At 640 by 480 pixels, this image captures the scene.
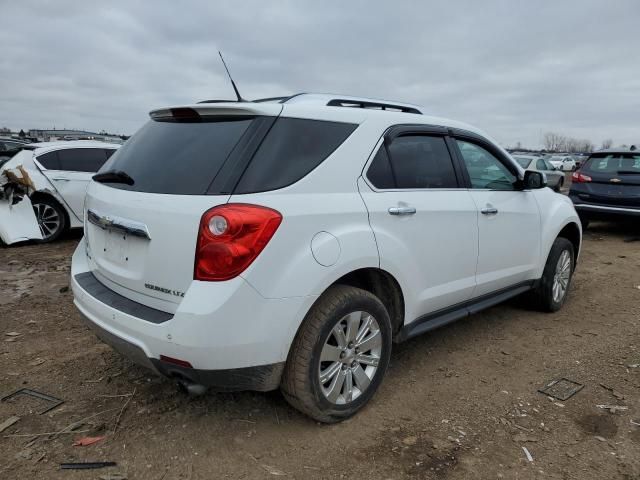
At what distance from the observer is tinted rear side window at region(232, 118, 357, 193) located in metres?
2.41

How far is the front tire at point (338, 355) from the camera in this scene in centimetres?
254

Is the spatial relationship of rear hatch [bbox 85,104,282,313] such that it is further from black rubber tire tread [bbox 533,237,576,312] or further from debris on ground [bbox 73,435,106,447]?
black rubber tire tread [bbox 533,237,576,312]

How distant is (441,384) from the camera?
336 centimetres

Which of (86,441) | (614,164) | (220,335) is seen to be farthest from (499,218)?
(614,164)

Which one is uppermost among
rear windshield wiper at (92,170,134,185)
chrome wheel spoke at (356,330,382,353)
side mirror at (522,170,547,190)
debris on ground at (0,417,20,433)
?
rear windshield wiper at (92,170,134,185)

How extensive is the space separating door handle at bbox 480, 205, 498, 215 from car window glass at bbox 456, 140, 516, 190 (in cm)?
18

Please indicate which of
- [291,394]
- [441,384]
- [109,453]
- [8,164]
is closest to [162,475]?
[109,453]

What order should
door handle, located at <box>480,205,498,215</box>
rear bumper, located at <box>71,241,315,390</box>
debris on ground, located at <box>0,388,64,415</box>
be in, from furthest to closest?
door handle, located at <box>480,205,498,215</box> < debris on ground, located at <box>0,388,64,415</box> < rear bumper, located at <box>71,241,315,390</box>

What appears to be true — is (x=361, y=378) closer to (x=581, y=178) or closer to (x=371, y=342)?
(x=371, y=342)

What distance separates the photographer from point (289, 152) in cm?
256

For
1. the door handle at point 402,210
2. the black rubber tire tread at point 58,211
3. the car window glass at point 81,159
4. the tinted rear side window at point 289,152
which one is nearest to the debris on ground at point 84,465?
the tinted rear side window at point 289,152

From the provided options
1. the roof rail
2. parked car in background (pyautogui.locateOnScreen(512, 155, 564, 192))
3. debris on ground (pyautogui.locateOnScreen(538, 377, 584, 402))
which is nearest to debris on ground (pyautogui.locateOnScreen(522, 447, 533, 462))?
debris on ground (pyautogui.locateOnScreen(538, 377, 584, 402))

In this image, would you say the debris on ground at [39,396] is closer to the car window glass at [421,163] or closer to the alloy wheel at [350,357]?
the alloy wheel at [350,357]

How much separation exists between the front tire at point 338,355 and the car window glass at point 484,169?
1464 millimetres
